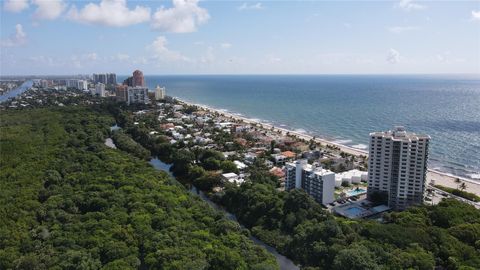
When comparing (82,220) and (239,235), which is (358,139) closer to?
(239,235)

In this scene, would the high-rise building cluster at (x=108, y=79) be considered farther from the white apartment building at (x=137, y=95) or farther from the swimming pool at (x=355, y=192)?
the swimming pool at (x=355, y=192)

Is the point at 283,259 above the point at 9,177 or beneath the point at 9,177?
beneath

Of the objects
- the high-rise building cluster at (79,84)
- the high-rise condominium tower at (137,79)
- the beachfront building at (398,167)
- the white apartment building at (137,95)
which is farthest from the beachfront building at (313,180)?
the high-rise building cluster at (79,84)

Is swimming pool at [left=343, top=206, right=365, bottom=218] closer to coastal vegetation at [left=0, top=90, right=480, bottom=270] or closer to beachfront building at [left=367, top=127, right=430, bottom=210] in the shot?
beachfront building at [left=367, top=127, right=430, bottom=210]

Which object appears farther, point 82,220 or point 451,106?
point 451,106

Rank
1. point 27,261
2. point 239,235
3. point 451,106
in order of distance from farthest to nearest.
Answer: point 451,106 < point 239,235 < point 27,261

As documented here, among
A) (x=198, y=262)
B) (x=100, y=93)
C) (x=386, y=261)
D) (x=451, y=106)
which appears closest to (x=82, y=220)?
(x=198, y=262)
